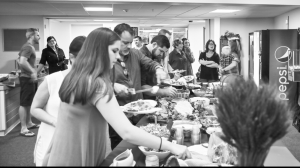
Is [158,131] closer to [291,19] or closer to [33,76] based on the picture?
[33,76]

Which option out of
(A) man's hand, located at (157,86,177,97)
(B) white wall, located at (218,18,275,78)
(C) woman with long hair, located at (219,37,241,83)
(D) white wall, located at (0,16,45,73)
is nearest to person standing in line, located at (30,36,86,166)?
(A) man's hand, located at (157,86,177,97)

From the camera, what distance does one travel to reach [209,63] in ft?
21.5

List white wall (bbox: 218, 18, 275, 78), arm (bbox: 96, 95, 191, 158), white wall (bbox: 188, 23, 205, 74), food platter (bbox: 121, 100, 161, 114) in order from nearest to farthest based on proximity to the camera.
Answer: arm (bbox: 96, 95, 191, 158) < food platter (bbox: 121, 100, 161, 114) < white wall (bbox: 218, 18, 275, 78) < white wall (bbox: 188, 23, 205, 74)

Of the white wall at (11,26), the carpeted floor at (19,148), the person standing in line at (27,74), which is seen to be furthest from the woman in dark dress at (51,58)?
the white wall at (11,26)

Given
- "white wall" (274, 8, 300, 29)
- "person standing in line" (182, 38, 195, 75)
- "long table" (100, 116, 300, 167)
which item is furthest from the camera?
"white wall" (274, 8, 300, 29)

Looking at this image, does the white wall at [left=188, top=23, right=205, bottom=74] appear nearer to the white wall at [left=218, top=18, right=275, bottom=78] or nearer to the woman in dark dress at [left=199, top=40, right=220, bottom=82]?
the white wall at [left=218, top=18, right=275, bottom=78]

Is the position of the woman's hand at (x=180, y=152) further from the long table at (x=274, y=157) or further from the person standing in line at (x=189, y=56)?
the person standing in line at (x=189, y=56)

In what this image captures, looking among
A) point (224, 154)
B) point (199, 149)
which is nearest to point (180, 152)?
point (224, 154)

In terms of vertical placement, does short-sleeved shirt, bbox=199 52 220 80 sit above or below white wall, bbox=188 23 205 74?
below

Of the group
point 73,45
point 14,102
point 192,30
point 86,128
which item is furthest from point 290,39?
point 192,30

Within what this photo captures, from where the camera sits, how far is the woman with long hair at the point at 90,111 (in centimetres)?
140

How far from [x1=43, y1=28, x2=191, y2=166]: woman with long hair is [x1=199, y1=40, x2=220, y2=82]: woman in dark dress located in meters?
5.21

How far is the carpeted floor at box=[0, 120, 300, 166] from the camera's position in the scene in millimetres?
3836

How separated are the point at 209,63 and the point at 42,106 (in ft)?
16.1
